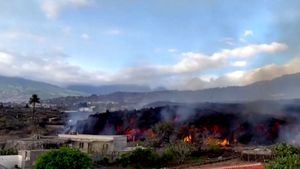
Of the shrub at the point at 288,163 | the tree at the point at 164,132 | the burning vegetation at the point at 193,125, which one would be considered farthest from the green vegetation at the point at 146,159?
the shrub at the point at 288,163

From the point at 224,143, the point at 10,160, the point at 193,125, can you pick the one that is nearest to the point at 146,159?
the point at 10,160

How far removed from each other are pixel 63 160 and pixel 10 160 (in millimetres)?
11379

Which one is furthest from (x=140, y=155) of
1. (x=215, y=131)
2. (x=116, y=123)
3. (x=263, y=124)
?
(x=116, y=123)

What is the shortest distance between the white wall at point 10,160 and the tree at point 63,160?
880 cm

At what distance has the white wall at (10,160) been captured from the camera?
47.5 metres

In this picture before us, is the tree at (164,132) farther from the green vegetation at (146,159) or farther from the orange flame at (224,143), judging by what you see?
the green vegetation at (146,159)

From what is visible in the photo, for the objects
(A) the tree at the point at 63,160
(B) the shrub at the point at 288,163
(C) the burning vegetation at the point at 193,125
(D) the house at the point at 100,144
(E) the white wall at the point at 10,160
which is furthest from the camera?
(C) the burning vegetation at the point at 193,125

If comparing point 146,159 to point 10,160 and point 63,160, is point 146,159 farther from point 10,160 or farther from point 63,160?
point 10,160

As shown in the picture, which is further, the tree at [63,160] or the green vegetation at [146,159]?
the green vegetation at [146,159]

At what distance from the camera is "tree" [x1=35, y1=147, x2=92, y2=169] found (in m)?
39.7

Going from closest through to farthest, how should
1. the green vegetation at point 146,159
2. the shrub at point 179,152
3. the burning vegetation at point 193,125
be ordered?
the green vegetation at point 146,159, the shrub at point 179,152, the burning vegetation at point 193,125

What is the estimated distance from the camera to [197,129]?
266 feet

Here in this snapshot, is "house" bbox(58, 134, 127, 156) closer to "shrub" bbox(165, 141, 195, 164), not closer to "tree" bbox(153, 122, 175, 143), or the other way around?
"tree" bbox(153, 122, 175, 143)

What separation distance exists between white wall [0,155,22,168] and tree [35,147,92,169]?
28.9ft
